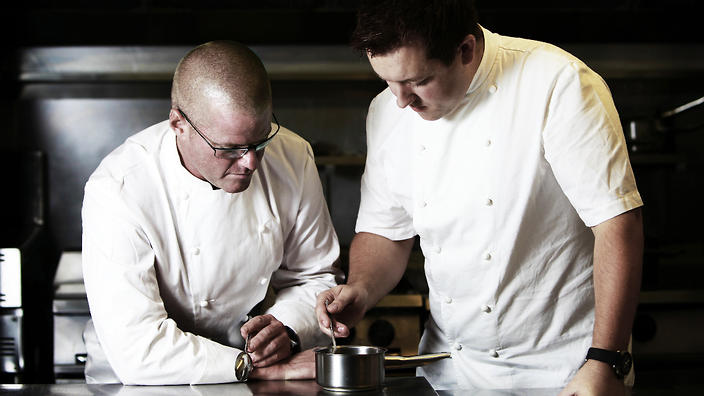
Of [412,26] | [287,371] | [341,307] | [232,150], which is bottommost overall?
[287,371]

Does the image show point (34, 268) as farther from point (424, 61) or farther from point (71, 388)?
point (424, 61)

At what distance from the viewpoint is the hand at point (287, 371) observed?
1.53 m

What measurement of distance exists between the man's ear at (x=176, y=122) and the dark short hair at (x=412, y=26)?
0.44m

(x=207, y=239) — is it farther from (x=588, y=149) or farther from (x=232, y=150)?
(x=588, y=149)

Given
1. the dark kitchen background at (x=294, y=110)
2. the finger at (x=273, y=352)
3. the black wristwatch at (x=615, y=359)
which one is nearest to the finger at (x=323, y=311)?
the finger at (x=273, y=352)

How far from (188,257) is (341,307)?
376 millimetres

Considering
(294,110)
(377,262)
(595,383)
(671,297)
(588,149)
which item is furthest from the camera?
(294,110)

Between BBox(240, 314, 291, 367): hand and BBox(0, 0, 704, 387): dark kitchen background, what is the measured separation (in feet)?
3.73

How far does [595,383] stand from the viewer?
1.30 meters

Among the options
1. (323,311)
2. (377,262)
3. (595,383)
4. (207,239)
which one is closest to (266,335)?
(323,311)

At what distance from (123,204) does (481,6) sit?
197 cm

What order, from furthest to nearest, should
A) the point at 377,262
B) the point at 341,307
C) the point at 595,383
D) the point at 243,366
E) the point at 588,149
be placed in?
the point at 377,262 → the point at 341,307 → the point at 243,366 → the point at 588,149 → the point at 595,383

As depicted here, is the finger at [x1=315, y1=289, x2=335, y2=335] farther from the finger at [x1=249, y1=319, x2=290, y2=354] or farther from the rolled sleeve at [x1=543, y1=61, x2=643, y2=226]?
the rolled sleeve at [x1=543, y1=61, x2=643, y2=226]

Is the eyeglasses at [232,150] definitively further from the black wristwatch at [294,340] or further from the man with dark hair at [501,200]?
the black wristwatch at [294,340]
